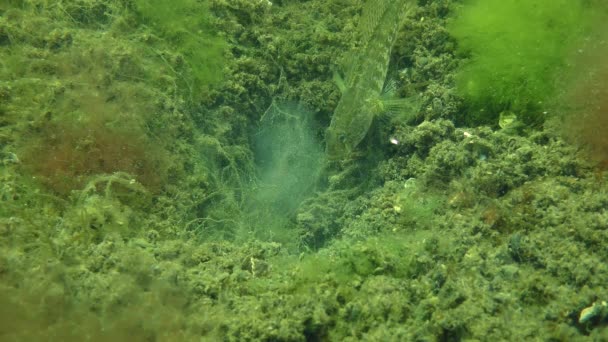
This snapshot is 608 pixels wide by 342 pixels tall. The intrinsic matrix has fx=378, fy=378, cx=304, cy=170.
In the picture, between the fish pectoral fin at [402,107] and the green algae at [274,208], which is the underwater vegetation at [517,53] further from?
the fish pectoral fin at [402,107]

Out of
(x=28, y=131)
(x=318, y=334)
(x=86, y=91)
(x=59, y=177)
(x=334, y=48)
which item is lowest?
(x=318, y=334)

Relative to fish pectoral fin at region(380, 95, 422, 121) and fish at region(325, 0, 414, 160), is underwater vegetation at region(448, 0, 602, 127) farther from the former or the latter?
fish at region(325, 0, 414, 160)

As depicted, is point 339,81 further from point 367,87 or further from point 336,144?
point 336,144

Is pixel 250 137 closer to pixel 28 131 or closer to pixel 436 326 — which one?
pixel 28 131

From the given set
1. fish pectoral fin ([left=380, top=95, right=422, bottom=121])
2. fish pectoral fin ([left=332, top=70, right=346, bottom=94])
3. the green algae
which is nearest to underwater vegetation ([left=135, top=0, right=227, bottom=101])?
the green algae

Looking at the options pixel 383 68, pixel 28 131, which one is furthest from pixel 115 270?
pixel 383 68

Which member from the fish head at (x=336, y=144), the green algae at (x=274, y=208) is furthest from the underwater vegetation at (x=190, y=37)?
the fish head at (x=336, y=144)
